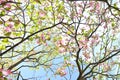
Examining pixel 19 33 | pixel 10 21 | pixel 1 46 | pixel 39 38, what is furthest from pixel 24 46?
pixel 10 21

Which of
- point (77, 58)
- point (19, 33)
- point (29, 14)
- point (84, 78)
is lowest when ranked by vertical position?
point (84, 78)

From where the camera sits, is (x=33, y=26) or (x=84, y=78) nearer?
(x=84, y=78)

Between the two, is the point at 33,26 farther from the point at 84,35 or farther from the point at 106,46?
the point at 106,46

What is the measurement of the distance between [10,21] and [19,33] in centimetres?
246

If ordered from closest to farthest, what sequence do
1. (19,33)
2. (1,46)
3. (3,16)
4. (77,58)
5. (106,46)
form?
1. (3,16)
2. (1,46)
3. (19,33)
4. (77,58)
5. (106,46)

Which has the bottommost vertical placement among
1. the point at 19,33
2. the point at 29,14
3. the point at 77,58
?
the point at 77,58

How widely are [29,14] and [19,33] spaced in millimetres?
1406

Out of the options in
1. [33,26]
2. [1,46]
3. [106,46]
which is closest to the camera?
[1,46]

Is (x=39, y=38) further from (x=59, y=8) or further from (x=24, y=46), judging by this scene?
(x=24, y=46)

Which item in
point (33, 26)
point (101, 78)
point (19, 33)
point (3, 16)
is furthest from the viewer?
point (101, 78)

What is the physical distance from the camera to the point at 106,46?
445 inches

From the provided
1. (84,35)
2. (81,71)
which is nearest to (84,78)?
(81,71)

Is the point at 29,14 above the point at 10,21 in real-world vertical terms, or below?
above

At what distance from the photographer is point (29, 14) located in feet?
29.9
